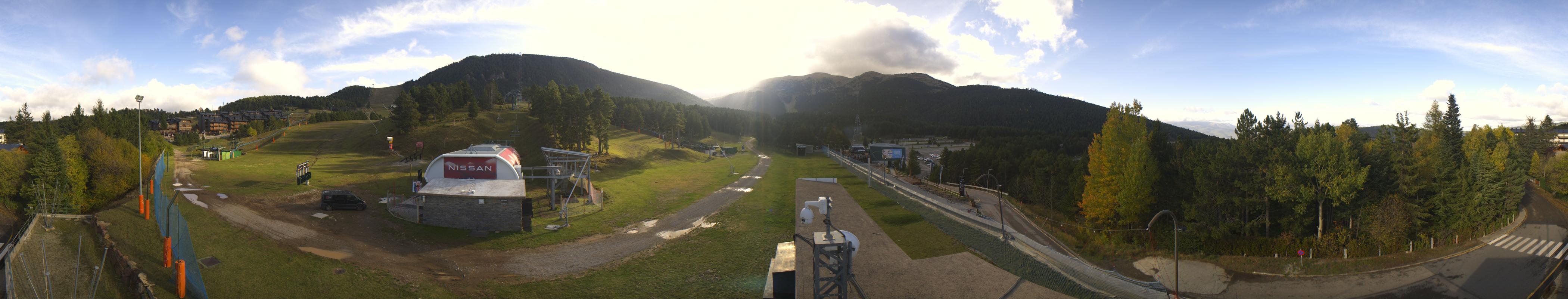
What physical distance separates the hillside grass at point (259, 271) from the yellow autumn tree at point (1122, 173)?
34540 mm

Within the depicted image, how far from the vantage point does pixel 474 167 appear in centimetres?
3544

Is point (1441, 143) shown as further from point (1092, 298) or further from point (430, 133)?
point (430, 133)

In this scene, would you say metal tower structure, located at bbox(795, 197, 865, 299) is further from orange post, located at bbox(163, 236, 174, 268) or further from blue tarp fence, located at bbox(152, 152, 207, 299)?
orange post, located at bbox(163, 236, 174, 268)

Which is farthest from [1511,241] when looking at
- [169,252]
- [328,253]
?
[169,252]

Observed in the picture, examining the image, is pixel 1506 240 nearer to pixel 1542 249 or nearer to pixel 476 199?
pixel 1542 249

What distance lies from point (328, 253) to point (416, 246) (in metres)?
2.98

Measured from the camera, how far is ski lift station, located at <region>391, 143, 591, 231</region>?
26312mm

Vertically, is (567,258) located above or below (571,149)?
below

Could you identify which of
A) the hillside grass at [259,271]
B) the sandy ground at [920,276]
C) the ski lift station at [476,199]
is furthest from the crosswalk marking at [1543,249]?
the ski lift station at [476,199]

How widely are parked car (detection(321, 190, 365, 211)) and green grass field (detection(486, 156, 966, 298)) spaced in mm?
16868

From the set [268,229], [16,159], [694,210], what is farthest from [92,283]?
[16,159]

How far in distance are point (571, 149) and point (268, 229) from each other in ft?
117

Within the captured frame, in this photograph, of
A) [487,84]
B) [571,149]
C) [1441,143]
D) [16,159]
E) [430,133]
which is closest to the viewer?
[16,159]

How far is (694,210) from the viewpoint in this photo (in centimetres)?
3422
